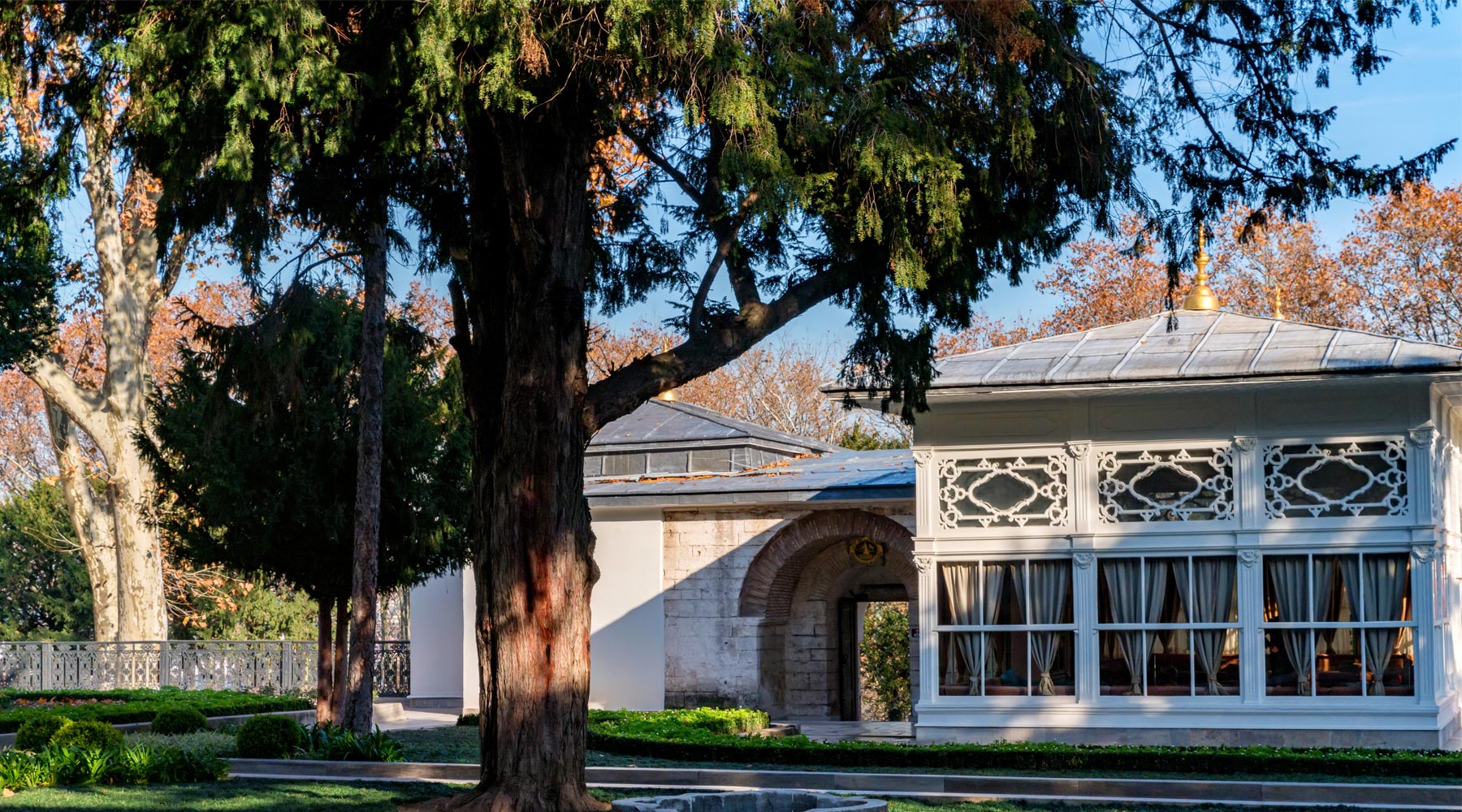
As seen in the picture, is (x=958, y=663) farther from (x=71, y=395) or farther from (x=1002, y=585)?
(x=71, y=395)

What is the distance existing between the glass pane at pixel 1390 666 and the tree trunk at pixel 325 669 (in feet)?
34.8

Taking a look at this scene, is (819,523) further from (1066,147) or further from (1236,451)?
(1066,147)

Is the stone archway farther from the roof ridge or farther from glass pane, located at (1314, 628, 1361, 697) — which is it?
glass pane, located at (1314, 628, 1361, 697)

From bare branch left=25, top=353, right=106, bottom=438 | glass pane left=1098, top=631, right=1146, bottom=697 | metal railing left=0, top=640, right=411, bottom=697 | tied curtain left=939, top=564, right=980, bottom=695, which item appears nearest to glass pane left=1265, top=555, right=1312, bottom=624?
glass pane left=1098, top=631, right=1146, bottom=697

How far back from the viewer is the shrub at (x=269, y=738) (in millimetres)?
12750

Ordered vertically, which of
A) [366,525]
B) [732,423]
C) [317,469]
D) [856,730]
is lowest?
[856,730]

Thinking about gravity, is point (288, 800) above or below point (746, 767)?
above

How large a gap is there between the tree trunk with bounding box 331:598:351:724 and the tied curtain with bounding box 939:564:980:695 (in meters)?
6.31

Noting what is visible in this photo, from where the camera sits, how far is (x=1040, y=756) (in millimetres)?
12562

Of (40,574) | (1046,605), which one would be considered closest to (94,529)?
(40,574)

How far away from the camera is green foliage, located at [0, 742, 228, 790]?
36.2 feet

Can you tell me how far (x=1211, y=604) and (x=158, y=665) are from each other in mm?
15413

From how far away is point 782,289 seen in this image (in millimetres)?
10109

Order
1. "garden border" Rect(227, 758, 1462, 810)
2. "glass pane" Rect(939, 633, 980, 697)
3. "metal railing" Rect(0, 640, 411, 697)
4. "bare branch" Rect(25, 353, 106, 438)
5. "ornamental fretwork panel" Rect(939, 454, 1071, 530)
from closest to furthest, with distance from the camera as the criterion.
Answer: "garden border" Rect(227, 758, 1462, 810), "ornamental fretwork panel" Rect(939, 454, 1071, 530), "glass pane" Rect(939, 633, 980, 697), "metal railing" Rect(0, 640, 411, 697), "bare branch" Rect(25, 353, 106, 438)
